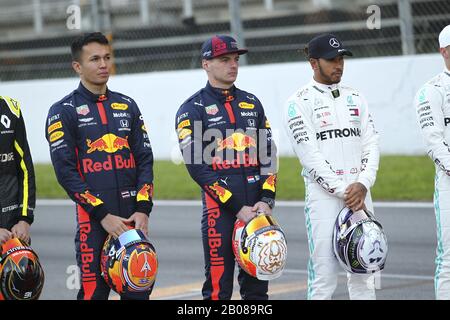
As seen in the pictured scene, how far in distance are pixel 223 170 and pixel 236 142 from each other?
0.23 m

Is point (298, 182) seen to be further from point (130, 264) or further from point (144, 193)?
point (130, 264)

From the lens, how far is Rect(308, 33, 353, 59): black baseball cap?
7.49 m

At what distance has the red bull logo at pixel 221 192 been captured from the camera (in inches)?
282

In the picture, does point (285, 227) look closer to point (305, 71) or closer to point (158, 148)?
point (305, 71)

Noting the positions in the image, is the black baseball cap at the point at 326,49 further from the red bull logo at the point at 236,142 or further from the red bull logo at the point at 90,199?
the red bull logo at the point at 90,199

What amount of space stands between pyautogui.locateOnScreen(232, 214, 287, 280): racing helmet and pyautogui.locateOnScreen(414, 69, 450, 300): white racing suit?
143 centimetres

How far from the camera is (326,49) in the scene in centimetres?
750

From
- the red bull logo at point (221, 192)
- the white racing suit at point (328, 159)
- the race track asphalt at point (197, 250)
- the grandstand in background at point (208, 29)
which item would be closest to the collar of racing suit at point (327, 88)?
the white racing suit at point (328, 159)

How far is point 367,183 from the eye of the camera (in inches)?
291

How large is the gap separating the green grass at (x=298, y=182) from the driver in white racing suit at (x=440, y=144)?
606cm

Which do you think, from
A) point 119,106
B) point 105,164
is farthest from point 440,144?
point 105,164
